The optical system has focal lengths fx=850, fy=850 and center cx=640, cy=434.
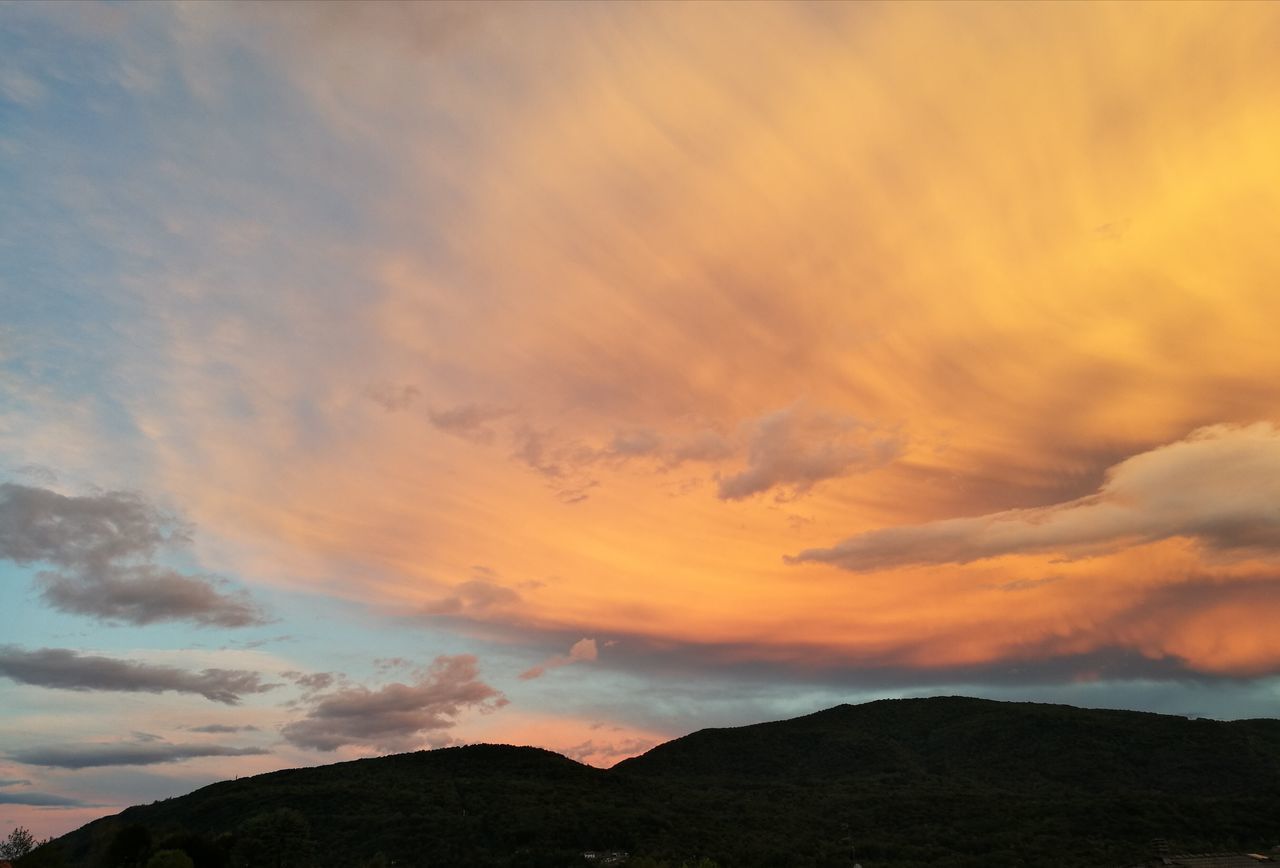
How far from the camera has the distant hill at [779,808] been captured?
94.6m

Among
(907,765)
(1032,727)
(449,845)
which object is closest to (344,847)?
(449,845)

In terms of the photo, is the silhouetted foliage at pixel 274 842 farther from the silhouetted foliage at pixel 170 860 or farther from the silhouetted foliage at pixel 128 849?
the silhouetted foliage at pixel 170 860

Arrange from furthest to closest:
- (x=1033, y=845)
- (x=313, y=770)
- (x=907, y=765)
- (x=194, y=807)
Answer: (x=907, y=765)
(x=313, y=770)
(x=194, y=807)
(x=1033, y=845)

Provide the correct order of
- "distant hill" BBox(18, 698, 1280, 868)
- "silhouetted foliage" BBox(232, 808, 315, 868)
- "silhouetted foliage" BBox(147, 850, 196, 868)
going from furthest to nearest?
"distant hill" BBox(18, 698, 1280, 868), "silhouetted foliage" BBox(232, 808, 315, 868), "silhouetted foliage" BBox(147, 850, 196, 868)

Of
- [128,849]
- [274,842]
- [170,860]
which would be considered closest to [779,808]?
[274,842]

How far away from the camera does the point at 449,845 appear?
321 feet

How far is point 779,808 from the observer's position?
12456 centimetres

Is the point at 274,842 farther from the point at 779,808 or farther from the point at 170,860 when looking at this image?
the point at 779,808

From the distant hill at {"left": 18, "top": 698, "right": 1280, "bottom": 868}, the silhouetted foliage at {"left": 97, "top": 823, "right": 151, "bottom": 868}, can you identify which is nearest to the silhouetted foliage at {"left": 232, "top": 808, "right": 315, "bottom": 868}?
the distant hill at {"left": 18, "top": 698, "right": 1280, "bottom": 868}

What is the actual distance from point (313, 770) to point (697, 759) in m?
82.0

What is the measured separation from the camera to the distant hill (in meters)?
94.6

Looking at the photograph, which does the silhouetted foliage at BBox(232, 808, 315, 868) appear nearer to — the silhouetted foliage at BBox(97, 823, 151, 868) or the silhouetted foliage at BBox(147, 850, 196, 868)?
the silhouetted foliage at BBox(97, 823, 151, 868)

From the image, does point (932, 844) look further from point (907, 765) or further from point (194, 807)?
point (194, 807)

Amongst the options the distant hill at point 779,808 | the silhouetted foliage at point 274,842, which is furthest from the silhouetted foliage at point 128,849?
the silhouetted foliage at point 274,842
